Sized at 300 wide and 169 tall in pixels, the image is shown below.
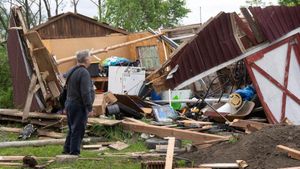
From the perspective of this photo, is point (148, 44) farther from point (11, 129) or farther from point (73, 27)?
point (11, 129)

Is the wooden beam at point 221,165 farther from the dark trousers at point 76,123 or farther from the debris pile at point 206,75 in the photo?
the debris pile at point 206,75

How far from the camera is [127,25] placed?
36.8 meters

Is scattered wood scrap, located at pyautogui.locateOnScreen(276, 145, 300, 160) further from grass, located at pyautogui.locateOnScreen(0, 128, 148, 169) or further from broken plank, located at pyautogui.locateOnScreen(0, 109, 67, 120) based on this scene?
broken plank, located at pyautogui.locateOnScreen(0, 109, 67, 120)

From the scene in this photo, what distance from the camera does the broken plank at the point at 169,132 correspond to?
10.5 metres

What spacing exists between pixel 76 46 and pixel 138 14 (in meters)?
15.5

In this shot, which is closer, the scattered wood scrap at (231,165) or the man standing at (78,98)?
the scattered wood scrap at (231,165)

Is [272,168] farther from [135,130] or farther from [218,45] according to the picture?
[218,45]

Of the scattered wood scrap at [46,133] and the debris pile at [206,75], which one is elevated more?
the debris pile at [206,75]

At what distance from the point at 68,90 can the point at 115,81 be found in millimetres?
9497

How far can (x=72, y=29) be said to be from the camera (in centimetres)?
2853

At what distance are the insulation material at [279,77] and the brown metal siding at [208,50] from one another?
2.26 ft

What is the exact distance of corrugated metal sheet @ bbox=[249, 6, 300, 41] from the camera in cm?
1399

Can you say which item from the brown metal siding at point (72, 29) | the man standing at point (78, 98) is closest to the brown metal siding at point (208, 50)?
the man standing at point (78, 98)

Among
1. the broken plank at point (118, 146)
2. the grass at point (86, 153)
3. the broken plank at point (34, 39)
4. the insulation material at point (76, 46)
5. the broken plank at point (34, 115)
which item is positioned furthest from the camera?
the insulation material at point (76, 46)
